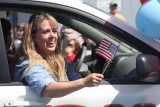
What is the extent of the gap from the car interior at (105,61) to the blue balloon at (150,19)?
18cm

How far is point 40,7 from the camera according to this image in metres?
2.96

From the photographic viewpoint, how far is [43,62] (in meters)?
2.99

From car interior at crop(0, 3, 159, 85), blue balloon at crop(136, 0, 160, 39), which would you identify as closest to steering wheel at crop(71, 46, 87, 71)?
car interior at crop(0, 3, 159, 85)

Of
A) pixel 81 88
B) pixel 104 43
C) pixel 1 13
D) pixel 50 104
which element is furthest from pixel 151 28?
pixel 1 13

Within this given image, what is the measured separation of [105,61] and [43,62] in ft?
2.03

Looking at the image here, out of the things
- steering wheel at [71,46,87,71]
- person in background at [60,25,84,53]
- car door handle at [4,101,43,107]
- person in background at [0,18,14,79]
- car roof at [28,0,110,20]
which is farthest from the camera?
person in background at [60,25,84,53]

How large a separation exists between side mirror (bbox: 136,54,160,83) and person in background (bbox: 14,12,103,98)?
335mm

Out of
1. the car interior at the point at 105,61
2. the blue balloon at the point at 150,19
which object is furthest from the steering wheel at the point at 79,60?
the blue balloon at the point at 150,19

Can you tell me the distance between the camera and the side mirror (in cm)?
275

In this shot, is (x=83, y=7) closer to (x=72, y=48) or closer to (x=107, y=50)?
(x=107, y=50)

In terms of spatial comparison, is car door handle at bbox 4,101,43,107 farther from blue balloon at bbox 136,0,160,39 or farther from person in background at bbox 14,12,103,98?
blue balloon at bbox 136,0,160,39

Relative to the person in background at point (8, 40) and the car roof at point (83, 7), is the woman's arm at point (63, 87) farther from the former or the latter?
the car roof at point (83, 7)

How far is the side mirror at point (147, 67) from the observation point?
108 inches

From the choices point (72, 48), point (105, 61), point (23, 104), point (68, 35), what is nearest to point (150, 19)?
point (105, 61)
